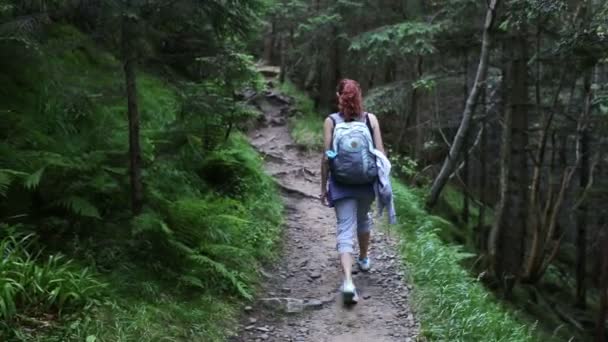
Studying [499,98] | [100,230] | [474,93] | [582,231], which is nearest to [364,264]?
[100,230]

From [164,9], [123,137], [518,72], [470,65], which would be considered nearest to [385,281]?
[123,137]

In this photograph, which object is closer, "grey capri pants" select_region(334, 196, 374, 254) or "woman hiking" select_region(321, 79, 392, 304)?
"woman hiking" select_region(321, 79, 392, 304)

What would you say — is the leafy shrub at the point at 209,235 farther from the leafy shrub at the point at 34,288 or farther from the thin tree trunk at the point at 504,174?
the thin tree trunk at the point at 504,174

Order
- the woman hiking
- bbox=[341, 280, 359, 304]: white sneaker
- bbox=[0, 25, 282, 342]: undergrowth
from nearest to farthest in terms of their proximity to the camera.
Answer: bbox=[0, 25, 282, 342]: undergrowth
the woman hiking
bbox=[341, 280, 359, 304]: white sneaker

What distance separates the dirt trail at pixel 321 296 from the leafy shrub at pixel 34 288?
1.46 meters

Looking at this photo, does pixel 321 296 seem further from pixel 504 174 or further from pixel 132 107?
pixel 504 174

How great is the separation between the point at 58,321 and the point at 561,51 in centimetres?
803

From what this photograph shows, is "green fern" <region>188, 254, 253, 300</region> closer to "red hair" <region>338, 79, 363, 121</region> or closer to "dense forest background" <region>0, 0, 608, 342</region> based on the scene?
"dense forest background" <region>0, 0, 608, 342</region>

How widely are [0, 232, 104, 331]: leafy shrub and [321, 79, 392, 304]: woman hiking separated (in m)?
2.43

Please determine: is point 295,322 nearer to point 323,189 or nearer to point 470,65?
point 323,189

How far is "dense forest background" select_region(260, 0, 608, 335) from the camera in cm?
1041

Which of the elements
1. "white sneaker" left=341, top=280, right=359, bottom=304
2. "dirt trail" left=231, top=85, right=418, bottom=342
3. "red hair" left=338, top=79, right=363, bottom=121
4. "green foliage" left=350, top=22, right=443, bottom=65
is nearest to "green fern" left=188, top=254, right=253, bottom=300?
"dirt trail" left=231, top=85, right=418, bottom=342

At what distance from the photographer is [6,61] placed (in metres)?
5.80

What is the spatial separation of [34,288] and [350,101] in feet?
10.9
